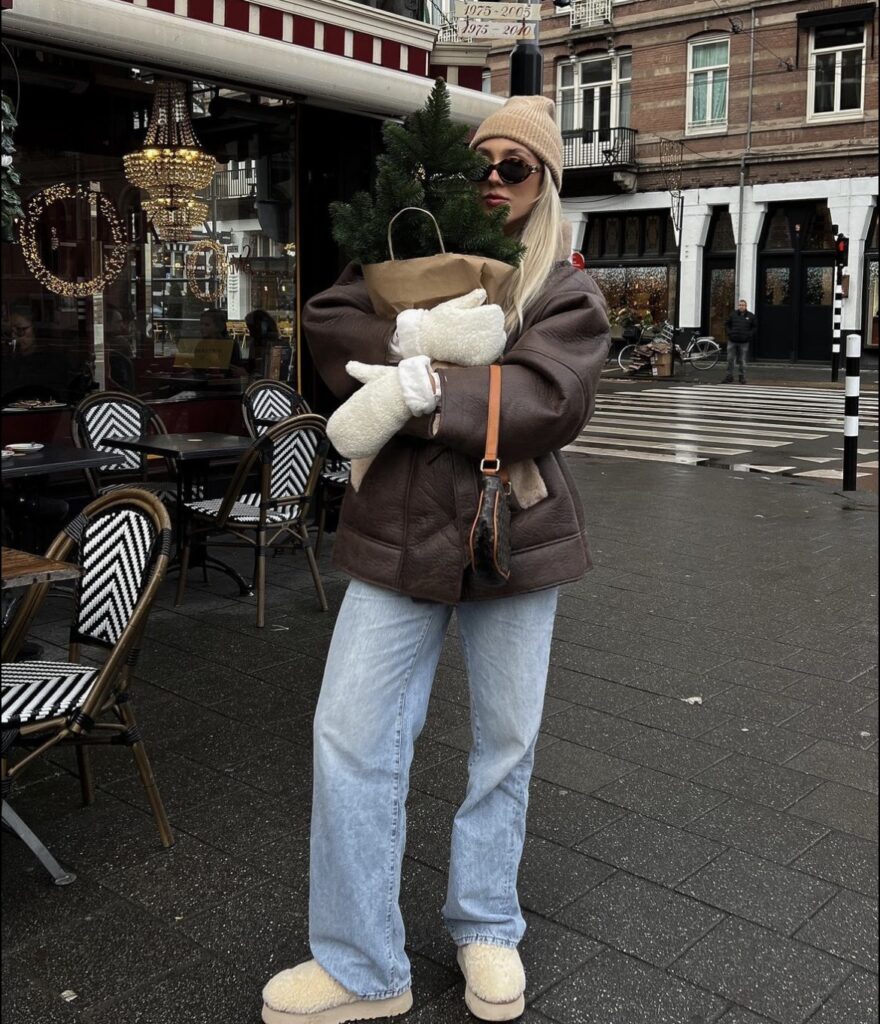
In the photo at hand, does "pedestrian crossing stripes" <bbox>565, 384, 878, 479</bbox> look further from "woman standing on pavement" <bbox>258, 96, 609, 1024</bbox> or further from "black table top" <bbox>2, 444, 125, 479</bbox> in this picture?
"woman standing on pavement" <bbox>258, 96, 609, 1024</bbox>

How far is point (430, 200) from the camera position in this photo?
7.24 feet

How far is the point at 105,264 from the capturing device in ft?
25.6

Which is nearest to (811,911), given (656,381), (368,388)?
(368,388)

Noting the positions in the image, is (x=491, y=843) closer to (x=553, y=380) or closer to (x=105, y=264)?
(x=553, y=380)

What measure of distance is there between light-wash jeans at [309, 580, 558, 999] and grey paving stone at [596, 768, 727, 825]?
3.59ft

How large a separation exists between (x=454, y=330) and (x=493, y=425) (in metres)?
0.19

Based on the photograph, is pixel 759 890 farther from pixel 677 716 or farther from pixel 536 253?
pixel 536 253

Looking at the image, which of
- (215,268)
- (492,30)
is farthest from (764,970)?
(492,30)

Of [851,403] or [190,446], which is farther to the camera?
[851,403]

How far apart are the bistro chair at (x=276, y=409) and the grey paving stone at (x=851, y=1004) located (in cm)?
497

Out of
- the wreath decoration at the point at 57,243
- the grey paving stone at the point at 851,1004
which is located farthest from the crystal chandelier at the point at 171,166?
the grey paving stone at the point at 851,1004

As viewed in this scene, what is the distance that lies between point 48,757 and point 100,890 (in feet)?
3.35

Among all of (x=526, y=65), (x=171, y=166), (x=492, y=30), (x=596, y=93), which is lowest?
(x=171, y=166)

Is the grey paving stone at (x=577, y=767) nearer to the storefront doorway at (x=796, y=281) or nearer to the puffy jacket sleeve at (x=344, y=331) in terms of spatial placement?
the puffy jacket sleeve at (x=344, y=331)
